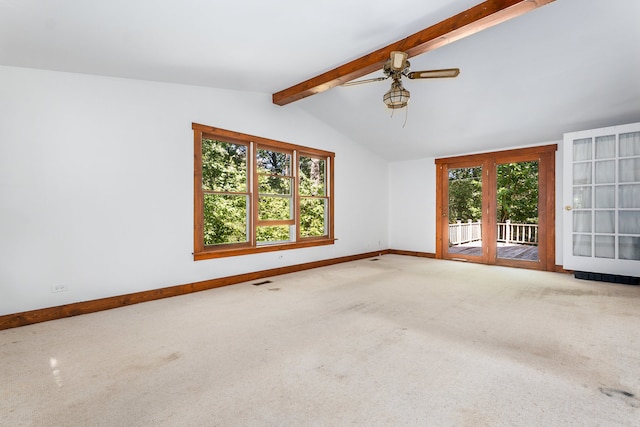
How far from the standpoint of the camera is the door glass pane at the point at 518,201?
607cm

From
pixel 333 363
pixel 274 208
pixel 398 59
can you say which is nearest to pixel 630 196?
pixel 398 59

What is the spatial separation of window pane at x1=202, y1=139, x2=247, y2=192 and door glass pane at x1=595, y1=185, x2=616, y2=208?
5.82 m

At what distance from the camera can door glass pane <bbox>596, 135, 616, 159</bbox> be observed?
4766 mm

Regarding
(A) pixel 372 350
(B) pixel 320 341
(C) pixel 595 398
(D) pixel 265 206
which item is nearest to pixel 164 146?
(D) pixel 265 206

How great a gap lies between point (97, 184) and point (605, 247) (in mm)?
7381

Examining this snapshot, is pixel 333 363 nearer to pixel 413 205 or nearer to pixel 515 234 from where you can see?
pixel 413 205

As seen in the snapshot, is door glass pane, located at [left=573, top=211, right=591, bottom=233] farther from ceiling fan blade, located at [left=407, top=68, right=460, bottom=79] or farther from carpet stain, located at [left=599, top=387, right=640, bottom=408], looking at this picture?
carpet stain, located at [left=599, top=387, right=640, bottom=408]

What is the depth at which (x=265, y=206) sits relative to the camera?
5.35 meters

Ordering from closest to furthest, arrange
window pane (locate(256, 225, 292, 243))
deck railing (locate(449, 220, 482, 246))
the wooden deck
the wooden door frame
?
window pane (locate(256, 225, 292, 243))
the wooden door frame
the wooden deck
deck railing (locate(449, 220, 482, 246))

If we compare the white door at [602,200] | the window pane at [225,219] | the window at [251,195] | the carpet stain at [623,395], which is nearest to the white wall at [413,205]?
the window at [251,195]

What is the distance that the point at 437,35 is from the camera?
9.81 ft

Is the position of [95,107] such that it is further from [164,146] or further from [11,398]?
[11,398]

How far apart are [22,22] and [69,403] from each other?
286 cm

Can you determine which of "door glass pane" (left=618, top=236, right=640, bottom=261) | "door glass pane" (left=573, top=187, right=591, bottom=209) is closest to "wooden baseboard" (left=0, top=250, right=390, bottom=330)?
"door glass pane" (left=573, top=187, right=591, bottom=209)
